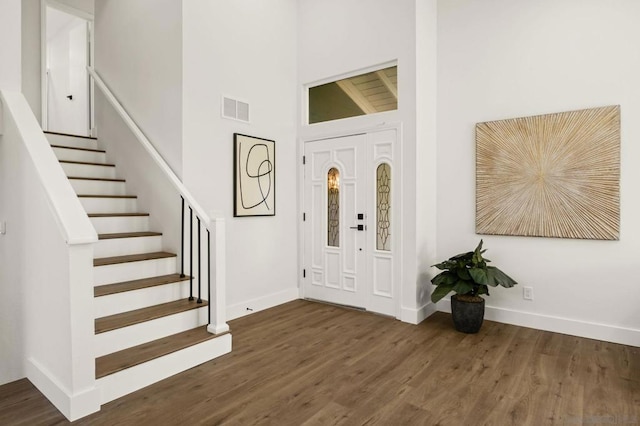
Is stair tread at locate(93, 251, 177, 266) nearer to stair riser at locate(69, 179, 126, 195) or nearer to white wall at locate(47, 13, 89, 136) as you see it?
stair riser at locate(69, 179, 126, 195)

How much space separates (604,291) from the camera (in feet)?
11.5

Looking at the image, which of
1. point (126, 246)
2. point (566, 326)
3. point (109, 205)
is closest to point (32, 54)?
point (109, 205)

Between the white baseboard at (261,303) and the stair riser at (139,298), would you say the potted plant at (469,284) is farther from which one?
the stair riser at (139,298)

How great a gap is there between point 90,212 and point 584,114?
197 inches

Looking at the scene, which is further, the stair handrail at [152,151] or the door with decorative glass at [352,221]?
the door with decorative glass at [352,221]

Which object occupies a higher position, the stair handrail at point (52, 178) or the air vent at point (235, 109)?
the air vent at point (235, 109)

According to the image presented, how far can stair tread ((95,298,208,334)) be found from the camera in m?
2.76

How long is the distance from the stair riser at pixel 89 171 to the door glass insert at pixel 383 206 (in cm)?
324

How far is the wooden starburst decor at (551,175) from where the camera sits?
11.3 ft

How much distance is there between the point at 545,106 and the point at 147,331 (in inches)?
166

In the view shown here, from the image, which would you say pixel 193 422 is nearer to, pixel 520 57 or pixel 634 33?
pixel 520 57

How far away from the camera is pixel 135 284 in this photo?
3.24 meters

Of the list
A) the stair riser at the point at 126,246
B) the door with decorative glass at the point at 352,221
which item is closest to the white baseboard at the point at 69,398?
the stair riser at the point at 126,246

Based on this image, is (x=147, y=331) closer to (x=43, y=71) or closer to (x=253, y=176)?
(x=253, y=176)
